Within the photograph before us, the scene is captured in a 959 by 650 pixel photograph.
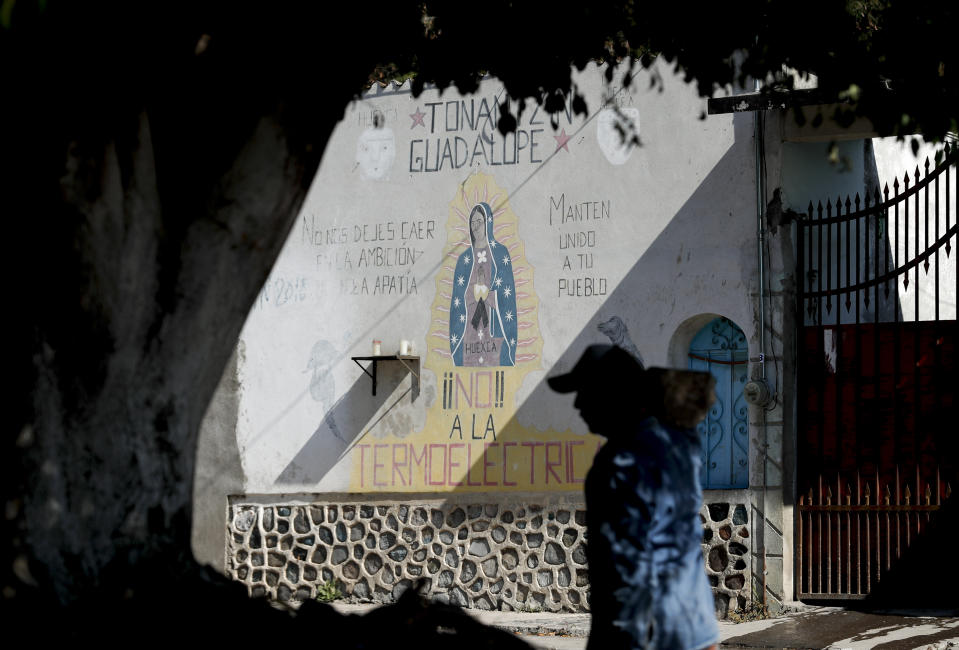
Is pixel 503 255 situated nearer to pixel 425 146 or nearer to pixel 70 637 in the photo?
pixel 425 146

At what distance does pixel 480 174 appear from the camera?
13.5 meters

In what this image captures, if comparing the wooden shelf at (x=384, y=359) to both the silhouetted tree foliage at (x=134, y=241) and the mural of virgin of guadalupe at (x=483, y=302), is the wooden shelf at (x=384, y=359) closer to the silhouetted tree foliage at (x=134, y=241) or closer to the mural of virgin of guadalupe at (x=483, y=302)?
the mural of virgin of guadalupe at (x=483, y=302)

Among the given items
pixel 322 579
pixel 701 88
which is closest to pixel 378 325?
pixel 322 579

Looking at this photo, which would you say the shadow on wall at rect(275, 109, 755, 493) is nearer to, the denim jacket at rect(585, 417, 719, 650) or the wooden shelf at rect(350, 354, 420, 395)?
the wooden shelf at rect(350, 354, 420, 395)

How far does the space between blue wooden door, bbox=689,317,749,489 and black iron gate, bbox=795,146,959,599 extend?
62 cm

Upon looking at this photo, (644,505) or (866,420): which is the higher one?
(866,420)

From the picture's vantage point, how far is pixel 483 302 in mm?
13344

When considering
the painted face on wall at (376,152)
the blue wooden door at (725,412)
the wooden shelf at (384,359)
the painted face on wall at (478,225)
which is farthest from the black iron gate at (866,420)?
the painted face on wall at (376,152)

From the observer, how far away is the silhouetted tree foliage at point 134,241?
15.2ft

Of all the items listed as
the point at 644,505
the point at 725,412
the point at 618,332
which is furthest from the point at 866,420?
the point at 644,505

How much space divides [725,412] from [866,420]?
1336 millimetres

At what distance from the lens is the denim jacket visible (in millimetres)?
4102

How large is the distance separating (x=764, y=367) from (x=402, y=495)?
13.0 ft

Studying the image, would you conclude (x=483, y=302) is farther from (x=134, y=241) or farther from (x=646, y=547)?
(x=646, y=547)
